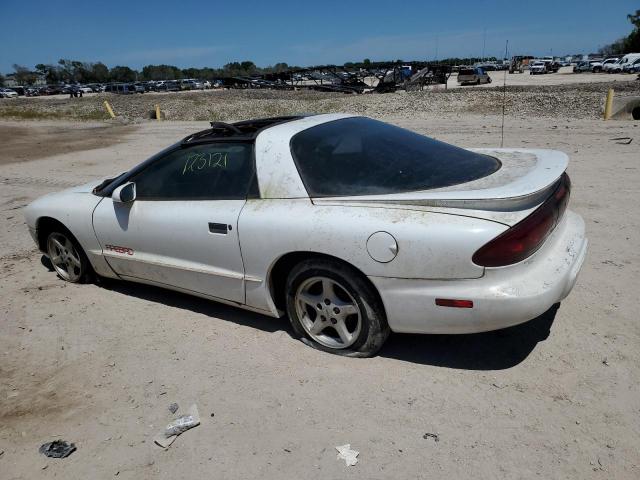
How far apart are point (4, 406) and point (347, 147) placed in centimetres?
269

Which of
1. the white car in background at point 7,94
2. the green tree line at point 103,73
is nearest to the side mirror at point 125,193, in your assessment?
the white car in background at point 7,94

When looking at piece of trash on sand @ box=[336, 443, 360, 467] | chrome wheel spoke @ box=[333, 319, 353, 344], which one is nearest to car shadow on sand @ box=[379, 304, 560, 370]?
chrome wheel spoke @ box=[333, 319, 353, 344]

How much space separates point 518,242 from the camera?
2578 mm

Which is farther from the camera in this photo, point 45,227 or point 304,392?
point 45,227

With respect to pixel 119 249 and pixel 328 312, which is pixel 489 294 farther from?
pixel 119 249

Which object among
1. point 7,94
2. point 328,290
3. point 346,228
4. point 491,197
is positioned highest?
point 7,94

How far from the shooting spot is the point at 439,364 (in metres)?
3.09

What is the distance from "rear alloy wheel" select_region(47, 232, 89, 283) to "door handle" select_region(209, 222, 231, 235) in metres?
1.78

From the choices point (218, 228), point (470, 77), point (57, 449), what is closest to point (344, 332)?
point (218, 228)

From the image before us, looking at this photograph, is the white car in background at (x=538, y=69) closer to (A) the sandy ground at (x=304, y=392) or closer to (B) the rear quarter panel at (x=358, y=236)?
(A) the sandy ground at (x=304, y=392)

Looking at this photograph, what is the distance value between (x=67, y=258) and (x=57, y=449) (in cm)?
247

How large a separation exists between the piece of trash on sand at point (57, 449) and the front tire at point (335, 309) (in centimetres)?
146

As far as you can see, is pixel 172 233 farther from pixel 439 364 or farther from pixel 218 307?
pixel 439 364

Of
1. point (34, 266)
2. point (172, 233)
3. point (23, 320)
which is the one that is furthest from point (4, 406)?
point (34, 266)
